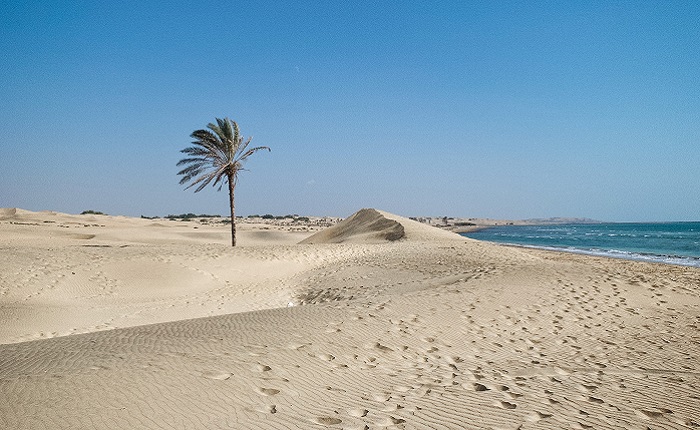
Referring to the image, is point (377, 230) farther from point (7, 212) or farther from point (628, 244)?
point (7, 212)

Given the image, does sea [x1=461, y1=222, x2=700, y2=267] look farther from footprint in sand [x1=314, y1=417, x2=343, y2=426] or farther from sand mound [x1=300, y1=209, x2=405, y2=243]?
footprint in sand [x1=314, y1=417, x2=343, y2=426]

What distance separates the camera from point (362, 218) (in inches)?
1366

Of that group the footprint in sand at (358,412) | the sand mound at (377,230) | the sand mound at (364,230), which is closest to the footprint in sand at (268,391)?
the footprint in sand at (358,412)

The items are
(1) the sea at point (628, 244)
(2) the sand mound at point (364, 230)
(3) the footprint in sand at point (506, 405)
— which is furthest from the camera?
(1) the sea at point (628, 244)

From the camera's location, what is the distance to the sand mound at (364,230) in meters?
28.2

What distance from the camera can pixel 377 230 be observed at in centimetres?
3033

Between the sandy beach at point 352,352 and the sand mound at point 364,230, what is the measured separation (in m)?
14.4

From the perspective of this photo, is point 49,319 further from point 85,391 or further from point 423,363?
point 423,363

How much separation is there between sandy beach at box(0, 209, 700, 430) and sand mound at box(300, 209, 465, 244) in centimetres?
1369

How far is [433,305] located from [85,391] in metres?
6.46

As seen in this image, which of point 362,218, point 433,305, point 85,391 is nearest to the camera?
point 85,391

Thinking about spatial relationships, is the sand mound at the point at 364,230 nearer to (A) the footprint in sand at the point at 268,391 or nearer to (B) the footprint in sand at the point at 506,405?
(B) the footprint in sand at the point at 506,405

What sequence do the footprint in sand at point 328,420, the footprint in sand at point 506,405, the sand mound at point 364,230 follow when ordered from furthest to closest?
the sand mound at point 364,230, the footprint in sand at point 506,405, the footprint in sand at point 328,420

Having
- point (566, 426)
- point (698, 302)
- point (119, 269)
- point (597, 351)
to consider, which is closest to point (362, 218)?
point (119, 269)
